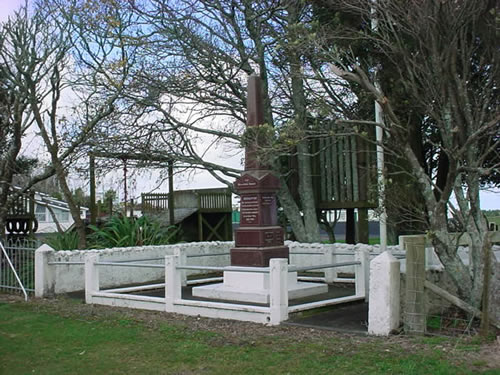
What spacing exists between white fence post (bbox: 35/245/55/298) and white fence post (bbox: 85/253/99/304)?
151 cm

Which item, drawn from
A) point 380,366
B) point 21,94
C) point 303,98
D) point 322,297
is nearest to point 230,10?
point 303,98

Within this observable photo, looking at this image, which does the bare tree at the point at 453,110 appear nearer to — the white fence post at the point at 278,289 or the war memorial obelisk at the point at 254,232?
the white fence post at the point at 278,289

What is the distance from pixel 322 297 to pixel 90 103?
9.27 metres

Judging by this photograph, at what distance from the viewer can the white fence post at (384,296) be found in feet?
26.7

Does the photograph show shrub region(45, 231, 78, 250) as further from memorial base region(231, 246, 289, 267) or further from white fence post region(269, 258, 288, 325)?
white fence post region(269, 258, 288, 325)

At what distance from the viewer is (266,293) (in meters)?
10.9

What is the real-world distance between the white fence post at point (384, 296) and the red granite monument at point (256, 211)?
12.1 feet

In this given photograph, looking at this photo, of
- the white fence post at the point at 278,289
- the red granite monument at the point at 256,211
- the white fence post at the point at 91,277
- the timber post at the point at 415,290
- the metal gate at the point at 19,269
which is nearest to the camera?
the timber post at the point at 415,290

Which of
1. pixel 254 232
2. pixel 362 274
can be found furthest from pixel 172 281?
pixel 362 274

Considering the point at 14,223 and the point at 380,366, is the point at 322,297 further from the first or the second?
the point at 14,223

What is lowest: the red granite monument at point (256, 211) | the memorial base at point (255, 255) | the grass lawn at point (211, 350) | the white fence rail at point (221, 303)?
the grass lawn at point (211, 350)

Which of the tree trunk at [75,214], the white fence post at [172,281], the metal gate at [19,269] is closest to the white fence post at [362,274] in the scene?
the white fence post at [172,281]

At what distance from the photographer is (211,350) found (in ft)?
25.2

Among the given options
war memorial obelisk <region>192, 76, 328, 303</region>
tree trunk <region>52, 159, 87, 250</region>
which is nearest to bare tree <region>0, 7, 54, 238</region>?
tree trunk <region>52, 159, 87, 250</region>
